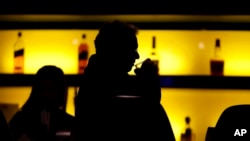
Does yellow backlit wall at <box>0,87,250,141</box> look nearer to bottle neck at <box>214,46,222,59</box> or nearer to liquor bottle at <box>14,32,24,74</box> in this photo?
bottle neck at <box>214,46,222,59</box>

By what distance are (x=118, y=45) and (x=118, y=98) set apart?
0.29 m

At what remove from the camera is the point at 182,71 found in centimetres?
304

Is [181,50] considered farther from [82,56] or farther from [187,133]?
[82,56]

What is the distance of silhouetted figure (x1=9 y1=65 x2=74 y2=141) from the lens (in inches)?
98.9

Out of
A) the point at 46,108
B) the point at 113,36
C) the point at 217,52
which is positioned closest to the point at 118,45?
the point at 113,36

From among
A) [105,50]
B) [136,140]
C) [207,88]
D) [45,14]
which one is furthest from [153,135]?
[45,14]

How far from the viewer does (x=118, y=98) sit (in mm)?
1544

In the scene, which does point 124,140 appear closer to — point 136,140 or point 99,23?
point 136,140

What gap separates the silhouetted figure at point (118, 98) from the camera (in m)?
1.55

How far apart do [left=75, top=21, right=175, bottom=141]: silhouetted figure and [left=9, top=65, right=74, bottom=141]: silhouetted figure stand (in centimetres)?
79

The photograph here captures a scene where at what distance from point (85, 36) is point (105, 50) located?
4.52 ft

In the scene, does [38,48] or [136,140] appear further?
[38,48]

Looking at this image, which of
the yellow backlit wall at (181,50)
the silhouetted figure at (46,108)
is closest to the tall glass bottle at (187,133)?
the yellow backlit wall at (181,50)
